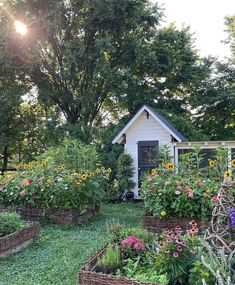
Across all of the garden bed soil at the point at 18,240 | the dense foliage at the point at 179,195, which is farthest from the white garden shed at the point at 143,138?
the garden bed soil at the point at 18,240

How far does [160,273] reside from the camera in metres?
2.66

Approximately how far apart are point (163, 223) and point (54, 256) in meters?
2.02

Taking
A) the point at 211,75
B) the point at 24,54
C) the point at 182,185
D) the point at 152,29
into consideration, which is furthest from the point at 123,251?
the point at 211,75

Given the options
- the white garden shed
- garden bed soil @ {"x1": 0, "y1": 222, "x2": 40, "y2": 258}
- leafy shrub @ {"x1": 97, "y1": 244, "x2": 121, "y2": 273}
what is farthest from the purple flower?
the white garden shed

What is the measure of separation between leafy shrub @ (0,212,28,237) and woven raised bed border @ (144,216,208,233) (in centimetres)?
212

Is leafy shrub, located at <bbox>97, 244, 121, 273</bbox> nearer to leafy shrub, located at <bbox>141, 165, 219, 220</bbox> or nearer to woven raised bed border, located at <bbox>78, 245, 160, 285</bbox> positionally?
woven raised bed border, located at <bbox>78, 245, 160, 285</bbox>

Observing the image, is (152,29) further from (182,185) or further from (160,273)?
(160,273)

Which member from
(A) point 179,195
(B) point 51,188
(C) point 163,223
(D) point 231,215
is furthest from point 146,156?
(D) point 231,215

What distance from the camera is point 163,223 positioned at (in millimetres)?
5238

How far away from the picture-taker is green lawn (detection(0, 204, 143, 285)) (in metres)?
3.41

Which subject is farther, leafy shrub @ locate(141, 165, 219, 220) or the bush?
the bush

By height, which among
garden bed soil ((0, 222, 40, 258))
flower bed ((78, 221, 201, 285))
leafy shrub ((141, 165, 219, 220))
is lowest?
garden bed soil ((0, 222, 40, 258))

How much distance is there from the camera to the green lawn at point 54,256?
3406 mm

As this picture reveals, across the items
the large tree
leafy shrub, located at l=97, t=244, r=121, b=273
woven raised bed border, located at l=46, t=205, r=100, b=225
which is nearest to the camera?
leafy shrub, located at l=97, t=244, r=121, b=273
